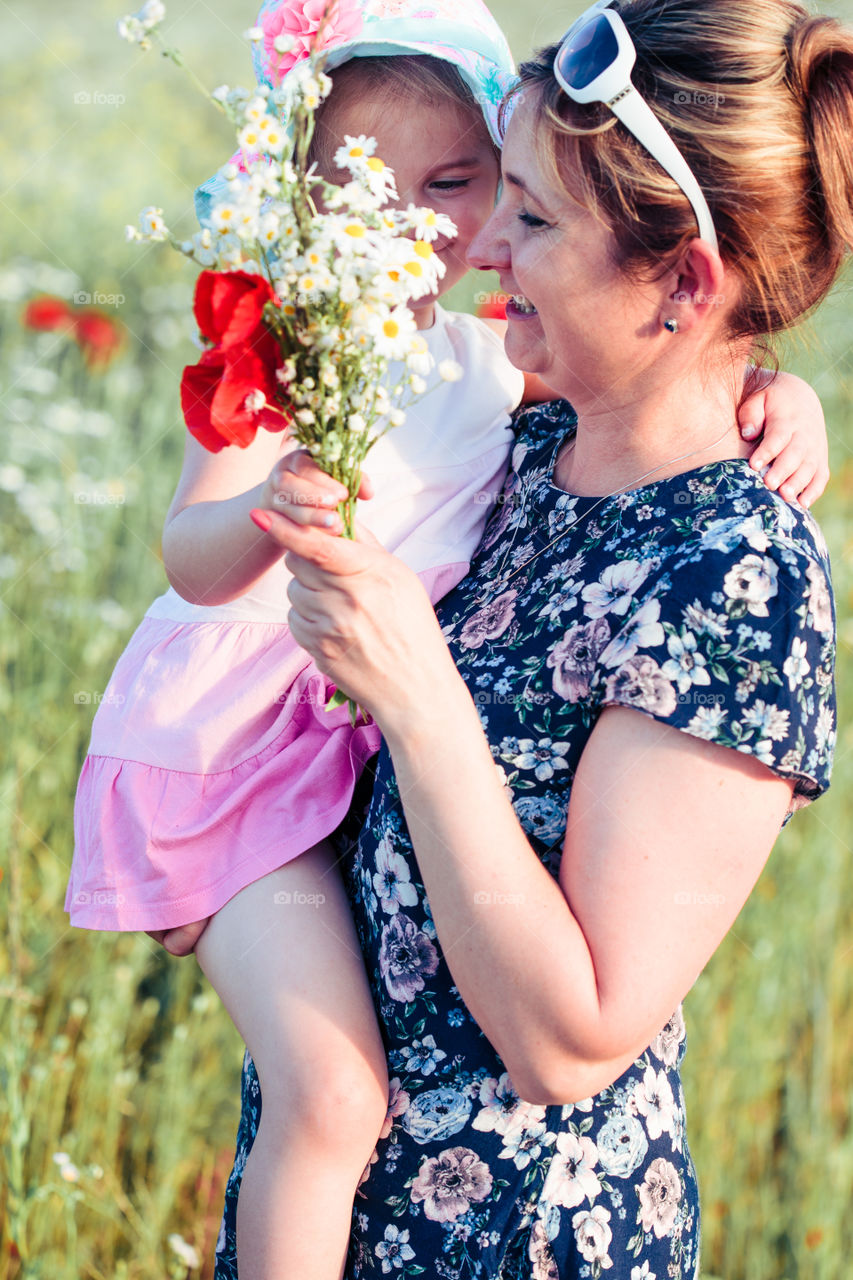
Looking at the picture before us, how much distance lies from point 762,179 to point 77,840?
1.30 m

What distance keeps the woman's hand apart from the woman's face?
1.28 feet

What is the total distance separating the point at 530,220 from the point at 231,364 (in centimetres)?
54

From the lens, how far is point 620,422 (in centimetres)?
141

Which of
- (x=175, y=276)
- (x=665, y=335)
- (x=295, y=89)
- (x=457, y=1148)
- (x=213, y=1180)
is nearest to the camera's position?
(x=295, y=89)

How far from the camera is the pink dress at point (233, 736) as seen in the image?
4.89ft

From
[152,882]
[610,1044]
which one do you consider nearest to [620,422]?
[610,1044]

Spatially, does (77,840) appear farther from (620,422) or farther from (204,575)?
(620,422)

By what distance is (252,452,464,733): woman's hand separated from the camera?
1064mm

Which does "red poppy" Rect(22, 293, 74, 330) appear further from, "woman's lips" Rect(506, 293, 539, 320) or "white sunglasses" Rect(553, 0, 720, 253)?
"white sunglasses" Rect(553, 0, 720, 253)

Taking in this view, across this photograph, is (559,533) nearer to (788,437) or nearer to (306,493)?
(788,437)

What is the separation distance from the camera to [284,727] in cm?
154

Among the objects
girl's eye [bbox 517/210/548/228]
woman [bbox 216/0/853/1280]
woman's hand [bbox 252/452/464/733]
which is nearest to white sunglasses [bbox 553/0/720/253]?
woman [bbox 216/0/853/1280]

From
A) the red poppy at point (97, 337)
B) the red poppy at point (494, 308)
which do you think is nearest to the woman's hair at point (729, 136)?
the red poppy at point (494, 308)

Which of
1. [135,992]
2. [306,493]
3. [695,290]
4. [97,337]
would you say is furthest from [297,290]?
[97,337]
